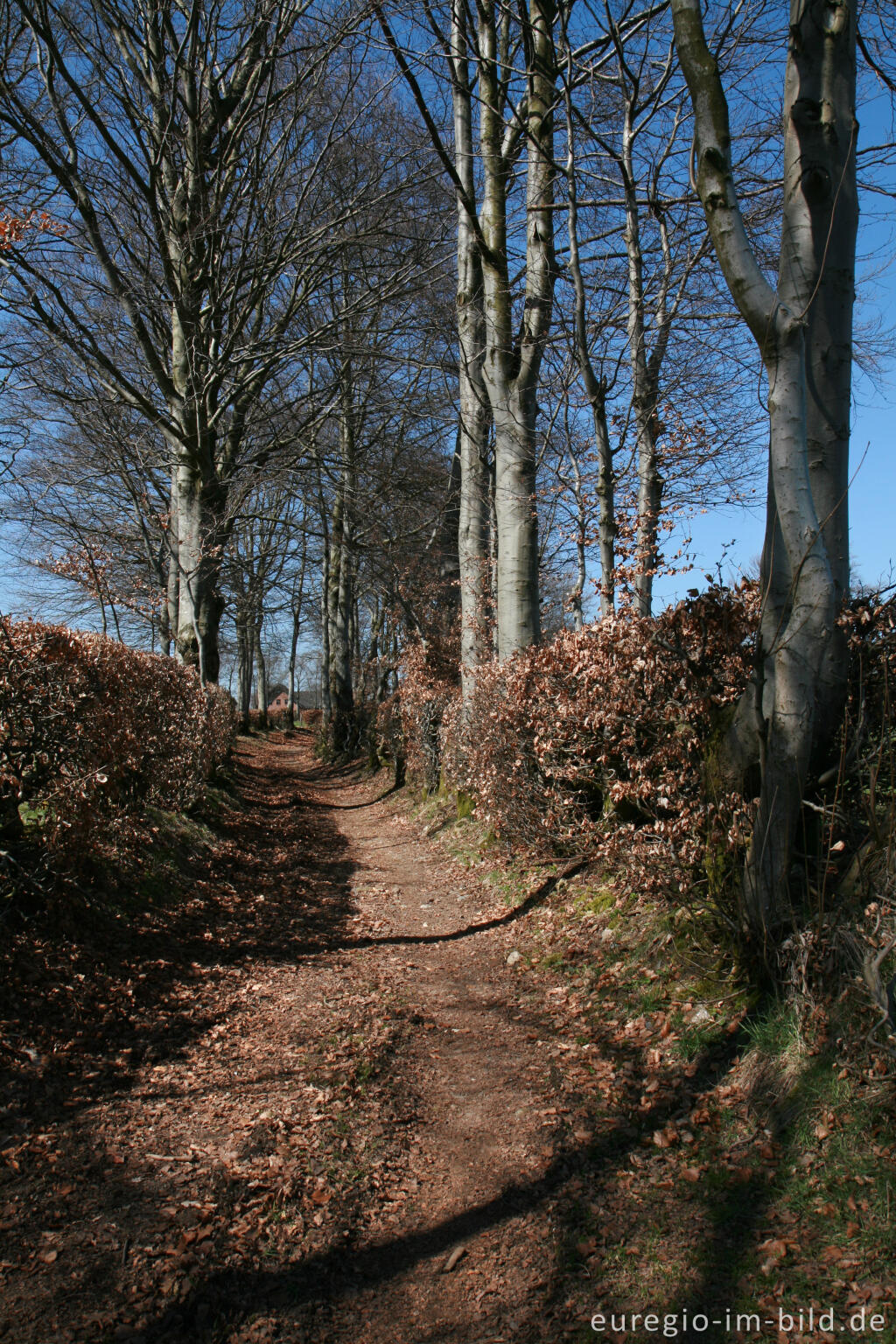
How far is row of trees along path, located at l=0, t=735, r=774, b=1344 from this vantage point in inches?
106

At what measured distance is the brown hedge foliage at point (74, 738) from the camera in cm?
500

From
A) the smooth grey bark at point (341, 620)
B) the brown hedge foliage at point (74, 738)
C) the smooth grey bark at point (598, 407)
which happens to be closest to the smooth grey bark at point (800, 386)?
the smooth grey bark at point (598, 407)

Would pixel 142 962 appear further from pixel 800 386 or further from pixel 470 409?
pixel 470 409

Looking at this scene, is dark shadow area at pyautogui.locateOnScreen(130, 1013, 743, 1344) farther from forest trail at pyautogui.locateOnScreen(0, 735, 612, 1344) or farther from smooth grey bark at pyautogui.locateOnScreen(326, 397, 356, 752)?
smooth grey bark at pyautogui.locateOnScreen(326, 397, 356, 752)

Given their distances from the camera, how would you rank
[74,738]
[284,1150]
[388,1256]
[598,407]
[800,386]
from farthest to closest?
[598,407]
[74,738]
[800,386]
[284,1150]
[388,1256]

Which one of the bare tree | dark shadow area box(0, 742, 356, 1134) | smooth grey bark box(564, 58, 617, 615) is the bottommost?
dark shadow area box(0, 742, 356, 1134)

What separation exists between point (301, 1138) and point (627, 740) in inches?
127

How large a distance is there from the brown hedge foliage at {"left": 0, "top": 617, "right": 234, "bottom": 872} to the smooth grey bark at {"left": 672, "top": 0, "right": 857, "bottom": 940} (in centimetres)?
434

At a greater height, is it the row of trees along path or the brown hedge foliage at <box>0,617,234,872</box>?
the brown hedge foliage at <box>0,617,234,872</box>

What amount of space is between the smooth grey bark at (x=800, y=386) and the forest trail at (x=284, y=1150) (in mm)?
1778

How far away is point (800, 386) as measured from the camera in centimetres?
386

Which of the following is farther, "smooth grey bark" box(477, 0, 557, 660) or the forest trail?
"smooth grey bark" box(477, 0, 557, 660)

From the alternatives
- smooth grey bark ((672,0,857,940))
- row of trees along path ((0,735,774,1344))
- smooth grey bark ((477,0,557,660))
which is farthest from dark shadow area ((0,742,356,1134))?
smooth grey bark ((477,0,557,660))

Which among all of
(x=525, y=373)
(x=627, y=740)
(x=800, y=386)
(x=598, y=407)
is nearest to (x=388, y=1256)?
(x=627, y=740)
